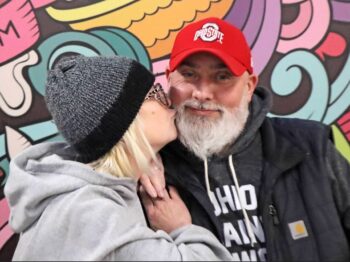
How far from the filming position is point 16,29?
143cm

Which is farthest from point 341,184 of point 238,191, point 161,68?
point 161,68

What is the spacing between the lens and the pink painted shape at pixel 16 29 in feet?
4.66

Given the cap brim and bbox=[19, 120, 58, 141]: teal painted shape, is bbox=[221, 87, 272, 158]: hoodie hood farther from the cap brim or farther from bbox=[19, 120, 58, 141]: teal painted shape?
bbox=[19, 120, 58, 141]: teal painted shape

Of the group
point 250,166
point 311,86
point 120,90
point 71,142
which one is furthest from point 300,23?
point 71,142

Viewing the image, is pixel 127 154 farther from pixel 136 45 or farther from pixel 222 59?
pixel 136 45

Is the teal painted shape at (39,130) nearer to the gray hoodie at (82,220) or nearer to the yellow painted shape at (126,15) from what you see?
the yellow painted shape at (126,15)

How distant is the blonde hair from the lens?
0.90 m

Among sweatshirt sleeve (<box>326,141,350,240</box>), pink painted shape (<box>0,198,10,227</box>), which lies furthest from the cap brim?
pink painted shape (<box>0,198,10,227</box>)

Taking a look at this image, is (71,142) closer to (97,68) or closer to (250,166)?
(97,68)

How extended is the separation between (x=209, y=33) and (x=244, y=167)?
38 cm

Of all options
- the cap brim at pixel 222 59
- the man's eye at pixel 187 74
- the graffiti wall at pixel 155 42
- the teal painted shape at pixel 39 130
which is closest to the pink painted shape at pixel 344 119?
the graffiti wall at pixel 155 42

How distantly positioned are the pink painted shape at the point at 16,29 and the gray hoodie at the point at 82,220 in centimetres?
63

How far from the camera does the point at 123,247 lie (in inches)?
30.5

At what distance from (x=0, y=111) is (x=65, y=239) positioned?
833 mm
